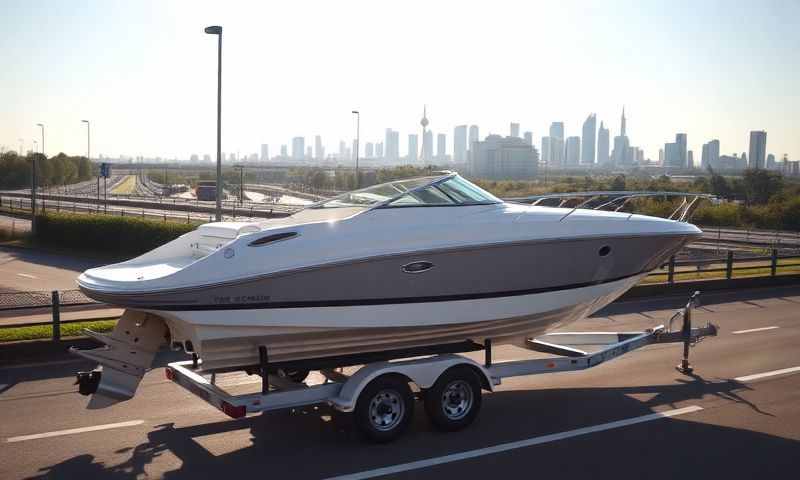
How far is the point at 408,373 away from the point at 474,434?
1.09 meters

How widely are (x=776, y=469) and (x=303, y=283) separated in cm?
490

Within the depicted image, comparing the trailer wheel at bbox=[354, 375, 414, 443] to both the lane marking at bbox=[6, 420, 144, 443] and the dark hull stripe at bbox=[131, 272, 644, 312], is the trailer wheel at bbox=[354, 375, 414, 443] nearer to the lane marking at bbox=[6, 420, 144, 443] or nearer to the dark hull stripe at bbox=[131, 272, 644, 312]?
the dark hull stripe at bbox=[131, 272, 644, 312]

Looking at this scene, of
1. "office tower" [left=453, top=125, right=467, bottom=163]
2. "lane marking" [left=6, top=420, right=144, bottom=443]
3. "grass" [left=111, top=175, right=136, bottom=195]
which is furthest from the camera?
"office tower" [left=453, top=125, right=467, bottom=163]

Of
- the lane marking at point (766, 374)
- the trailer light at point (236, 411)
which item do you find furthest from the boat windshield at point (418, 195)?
the lane marking at point (766, 374)

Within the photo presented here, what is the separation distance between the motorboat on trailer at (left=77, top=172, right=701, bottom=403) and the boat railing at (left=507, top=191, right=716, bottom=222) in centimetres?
58

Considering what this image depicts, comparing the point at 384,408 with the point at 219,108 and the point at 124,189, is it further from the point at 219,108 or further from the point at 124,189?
the point at 124,189

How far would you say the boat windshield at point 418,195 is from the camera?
28.7 feet

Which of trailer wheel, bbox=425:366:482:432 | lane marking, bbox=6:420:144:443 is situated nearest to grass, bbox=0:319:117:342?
lane marking, bbox=6:420:144:443

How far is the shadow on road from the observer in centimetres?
725

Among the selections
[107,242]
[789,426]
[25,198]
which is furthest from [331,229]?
[25,198]

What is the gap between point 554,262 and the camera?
29.4 feet

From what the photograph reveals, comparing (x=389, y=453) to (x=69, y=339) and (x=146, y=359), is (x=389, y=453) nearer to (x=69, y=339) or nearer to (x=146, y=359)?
(x=146, y=359)

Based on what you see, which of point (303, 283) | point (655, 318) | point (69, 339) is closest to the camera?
point (303, 283)

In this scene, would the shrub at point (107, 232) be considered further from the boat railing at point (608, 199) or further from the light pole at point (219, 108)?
the boat railing at point (608, 199)
